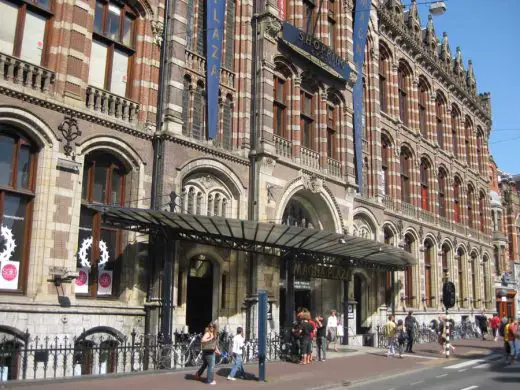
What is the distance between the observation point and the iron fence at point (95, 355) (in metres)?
13.5

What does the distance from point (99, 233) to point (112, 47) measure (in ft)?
19.4

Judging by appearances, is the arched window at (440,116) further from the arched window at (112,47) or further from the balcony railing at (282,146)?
the arched window at (112,47)

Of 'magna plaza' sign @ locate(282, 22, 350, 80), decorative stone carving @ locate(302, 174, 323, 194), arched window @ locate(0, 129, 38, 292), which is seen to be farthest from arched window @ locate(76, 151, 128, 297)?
'magna plaza' sign @ locate(282, 22, 350, 80)

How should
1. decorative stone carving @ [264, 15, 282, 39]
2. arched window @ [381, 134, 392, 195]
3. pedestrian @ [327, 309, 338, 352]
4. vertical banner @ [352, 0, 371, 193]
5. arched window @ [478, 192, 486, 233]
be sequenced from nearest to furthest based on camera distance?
1. decorative stone carving @ [264, 15, 282, 39]
2. pedestrian @ [327, 309, 338, 352]
3. vertical banner @ [352, 0, 371, 193]
4. arched window @ [381, 134, 392, 195]
5. arched window @ [478, 192, 486, 233]

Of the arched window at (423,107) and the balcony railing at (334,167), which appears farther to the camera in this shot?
the arched window at (423,107)

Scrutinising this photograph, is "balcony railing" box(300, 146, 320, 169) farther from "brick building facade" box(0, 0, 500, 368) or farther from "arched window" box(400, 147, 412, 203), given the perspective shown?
"arched window" box(400, 147, 412, 203)

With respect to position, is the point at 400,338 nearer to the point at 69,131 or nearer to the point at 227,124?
the point at 227,124

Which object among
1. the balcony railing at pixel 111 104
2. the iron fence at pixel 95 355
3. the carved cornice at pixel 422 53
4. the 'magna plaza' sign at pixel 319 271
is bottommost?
the iron fence at pixel 95 355

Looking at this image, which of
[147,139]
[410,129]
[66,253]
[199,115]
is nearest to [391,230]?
[410,129]

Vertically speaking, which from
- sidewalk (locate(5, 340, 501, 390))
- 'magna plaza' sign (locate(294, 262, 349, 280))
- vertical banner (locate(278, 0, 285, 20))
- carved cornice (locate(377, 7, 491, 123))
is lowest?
sidewalk (locate(5, 340, 501, 390))

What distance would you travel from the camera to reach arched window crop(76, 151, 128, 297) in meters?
16.1

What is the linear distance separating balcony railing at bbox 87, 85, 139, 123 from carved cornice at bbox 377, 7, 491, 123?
19.4 m

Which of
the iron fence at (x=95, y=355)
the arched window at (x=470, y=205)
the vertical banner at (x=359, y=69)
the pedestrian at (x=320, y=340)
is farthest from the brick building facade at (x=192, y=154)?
the arched window at (x=470, y=205)

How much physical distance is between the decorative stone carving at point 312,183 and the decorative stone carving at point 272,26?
5.81 m
